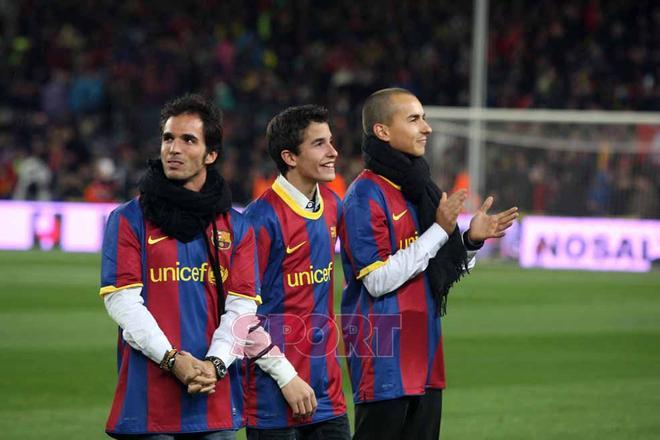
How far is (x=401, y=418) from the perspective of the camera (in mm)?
4980

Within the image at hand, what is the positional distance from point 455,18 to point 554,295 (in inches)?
533

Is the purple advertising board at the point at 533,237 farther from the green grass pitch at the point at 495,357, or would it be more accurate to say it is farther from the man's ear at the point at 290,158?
the man's ear at the point at 290,158

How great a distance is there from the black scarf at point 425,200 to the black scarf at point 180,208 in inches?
42.3

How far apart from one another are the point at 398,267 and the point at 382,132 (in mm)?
673

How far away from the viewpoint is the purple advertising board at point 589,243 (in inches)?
738

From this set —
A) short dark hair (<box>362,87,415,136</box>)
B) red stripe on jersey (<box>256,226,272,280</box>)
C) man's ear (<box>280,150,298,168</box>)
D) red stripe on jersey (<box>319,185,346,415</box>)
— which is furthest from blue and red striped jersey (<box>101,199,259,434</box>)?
short dark hair (<box>362,87,415,136</box>)

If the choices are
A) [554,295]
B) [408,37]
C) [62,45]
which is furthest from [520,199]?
[62,45]

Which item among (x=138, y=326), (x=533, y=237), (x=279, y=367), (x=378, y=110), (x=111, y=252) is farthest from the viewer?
(x=533, y=237)

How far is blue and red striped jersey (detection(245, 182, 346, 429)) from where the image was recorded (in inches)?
188

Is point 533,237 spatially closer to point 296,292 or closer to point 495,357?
point 495,357

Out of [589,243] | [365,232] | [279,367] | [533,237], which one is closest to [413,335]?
[365,232]

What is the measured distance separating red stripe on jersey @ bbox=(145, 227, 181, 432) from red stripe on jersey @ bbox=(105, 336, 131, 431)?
0.29ft

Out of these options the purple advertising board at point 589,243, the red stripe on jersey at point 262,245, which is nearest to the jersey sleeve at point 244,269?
the red stripe on jersey at point 262,245

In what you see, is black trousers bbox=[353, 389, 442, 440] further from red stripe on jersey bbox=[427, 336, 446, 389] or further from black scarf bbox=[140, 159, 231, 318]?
black scarf bbox=[140, 159, 231, 318]
